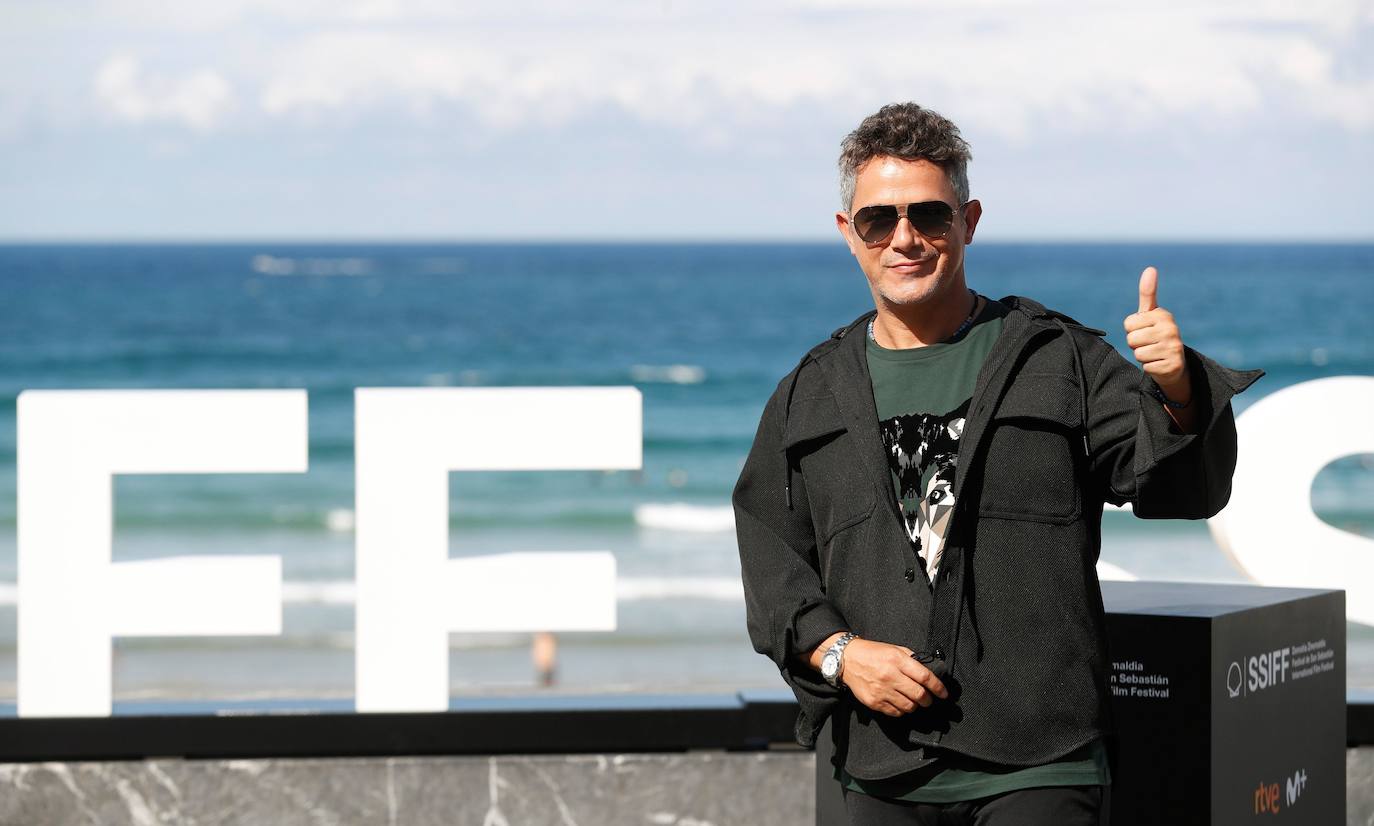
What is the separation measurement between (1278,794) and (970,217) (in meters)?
1.19

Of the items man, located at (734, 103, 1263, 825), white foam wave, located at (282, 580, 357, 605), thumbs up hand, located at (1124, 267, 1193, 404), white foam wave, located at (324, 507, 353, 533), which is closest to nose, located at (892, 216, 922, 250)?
man, located at (734, 103, 1263, 825)

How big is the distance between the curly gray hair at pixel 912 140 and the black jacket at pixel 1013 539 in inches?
9.3

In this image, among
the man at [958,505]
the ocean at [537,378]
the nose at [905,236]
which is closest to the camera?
the man at [958,505]

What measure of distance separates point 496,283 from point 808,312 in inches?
575

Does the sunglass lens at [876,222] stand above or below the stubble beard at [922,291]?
above

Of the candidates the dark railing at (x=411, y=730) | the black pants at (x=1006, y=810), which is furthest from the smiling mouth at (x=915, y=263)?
the dark railing at (x=411, y=730)

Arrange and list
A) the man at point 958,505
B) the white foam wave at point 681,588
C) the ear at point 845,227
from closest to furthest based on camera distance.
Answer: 1. the man at point 958,505
2. the ear at point 845,227
3. the white foam wave at point 681,588

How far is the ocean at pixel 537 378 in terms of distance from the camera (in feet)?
32.1

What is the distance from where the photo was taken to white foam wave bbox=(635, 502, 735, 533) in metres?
15.5

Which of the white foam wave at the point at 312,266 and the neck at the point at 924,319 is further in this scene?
the white foam wave at the point at 312,266

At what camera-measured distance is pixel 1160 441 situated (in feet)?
7.27

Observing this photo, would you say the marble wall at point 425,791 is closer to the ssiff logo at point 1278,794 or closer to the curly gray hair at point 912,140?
the ssiff logo at point 1278,794

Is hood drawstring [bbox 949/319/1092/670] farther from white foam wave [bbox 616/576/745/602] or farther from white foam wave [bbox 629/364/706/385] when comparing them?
white foam wave [bbox 629/364/706/385]

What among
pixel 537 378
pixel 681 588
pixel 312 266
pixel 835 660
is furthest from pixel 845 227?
pixel 312 266
